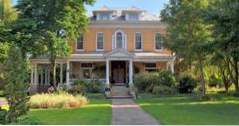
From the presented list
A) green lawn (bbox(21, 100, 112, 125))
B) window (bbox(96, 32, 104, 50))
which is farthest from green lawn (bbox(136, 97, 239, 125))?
window (bbox(96, 32, 104, 50))

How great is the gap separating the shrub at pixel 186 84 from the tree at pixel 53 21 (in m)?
11.5

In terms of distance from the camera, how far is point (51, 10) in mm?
42969

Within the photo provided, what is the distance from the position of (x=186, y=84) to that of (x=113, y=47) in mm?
10694

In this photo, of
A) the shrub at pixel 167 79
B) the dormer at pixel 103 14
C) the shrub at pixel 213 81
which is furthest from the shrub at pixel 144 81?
the dormer at pixel 103 14

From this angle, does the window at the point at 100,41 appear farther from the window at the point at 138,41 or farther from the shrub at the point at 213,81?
the shrub at the point at 213,81

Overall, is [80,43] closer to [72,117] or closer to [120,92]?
[120,92]

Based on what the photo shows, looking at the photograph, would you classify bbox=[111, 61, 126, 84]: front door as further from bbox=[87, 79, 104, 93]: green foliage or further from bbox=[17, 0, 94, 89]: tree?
bbox=[17, 0, 94, 89]: tree

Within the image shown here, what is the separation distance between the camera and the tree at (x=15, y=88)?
1565 cm

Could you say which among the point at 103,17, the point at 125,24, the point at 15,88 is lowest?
the point at 15,88

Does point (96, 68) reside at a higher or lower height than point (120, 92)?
higher

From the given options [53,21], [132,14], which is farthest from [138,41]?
[53,21]

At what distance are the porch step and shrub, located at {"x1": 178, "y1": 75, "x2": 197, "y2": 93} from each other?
524cm

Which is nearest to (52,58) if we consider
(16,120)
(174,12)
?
(174,12)

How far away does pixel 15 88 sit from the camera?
616 inches
